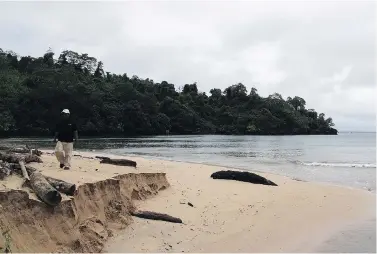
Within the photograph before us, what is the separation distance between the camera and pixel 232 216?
30.0ft

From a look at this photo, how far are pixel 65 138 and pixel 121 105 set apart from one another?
69855 millimetres

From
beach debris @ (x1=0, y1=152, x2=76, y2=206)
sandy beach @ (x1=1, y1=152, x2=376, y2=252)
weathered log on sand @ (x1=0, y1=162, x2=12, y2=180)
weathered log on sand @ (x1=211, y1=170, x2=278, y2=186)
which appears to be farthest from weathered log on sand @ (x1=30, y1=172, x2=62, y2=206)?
weathered log on sand @ (x1=211, y1=170, x2=278, y2=186)

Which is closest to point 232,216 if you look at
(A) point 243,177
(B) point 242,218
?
(B) point 242,218

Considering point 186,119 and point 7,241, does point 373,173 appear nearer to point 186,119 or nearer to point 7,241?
point 7,241

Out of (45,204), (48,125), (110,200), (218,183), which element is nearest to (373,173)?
(218,183)

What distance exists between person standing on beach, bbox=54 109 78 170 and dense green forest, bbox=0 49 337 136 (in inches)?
2244

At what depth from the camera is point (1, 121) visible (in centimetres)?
6244

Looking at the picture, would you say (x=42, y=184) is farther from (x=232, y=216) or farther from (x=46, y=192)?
(x=232, y=216)

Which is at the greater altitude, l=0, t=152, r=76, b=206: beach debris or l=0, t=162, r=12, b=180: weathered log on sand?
l=0, t=162, r=12, b=180: weathered log on sand

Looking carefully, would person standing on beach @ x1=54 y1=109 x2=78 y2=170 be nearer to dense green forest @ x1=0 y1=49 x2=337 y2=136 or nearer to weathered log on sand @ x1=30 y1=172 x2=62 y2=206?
weathered log on sand @ x1=30 y1=172 x2=62 y2=206

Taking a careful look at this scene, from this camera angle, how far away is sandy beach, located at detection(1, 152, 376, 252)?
23.3 feet

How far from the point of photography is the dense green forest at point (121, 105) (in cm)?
6750

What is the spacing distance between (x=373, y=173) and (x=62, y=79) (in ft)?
200

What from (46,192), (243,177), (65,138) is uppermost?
(65,138)
